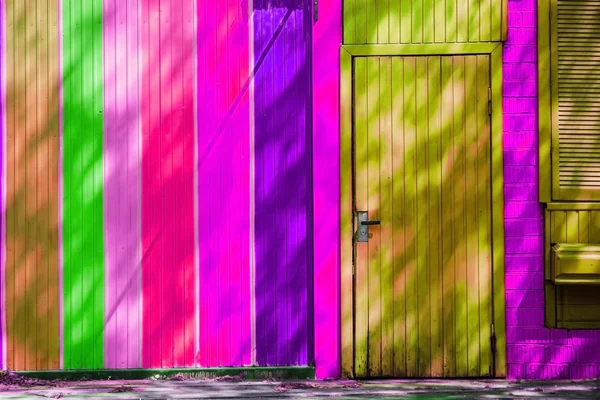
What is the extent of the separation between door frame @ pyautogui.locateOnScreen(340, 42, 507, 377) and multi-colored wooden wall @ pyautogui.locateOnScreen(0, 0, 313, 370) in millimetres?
277

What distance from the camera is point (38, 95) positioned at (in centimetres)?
Result: 588

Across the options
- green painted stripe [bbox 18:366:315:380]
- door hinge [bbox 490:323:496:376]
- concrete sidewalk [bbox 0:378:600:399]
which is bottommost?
concrete sidewalk [bbox 0:378:600:399]

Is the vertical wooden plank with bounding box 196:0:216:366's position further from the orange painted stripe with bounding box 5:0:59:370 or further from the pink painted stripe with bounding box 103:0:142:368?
the orange painted stripe with bounding box 5:0:59:370

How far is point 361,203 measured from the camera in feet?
19.3

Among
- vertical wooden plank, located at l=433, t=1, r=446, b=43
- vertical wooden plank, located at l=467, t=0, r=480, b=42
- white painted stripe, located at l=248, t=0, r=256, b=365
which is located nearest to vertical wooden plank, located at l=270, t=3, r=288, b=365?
white painted stripe, located at l=248, t=0, r=256, b=365

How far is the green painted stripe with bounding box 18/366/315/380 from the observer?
5828 mm

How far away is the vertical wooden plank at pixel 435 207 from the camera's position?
587cm

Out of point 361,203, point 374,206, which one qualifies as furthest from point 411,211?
point 361,203

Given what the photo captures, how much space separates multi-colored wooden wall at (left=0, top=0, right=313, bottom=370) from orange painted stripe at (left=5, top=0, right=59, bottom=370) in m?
0.01

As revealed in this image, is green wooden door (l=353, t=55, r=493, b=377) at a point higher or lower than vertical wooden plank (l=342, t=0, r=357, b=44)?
lower

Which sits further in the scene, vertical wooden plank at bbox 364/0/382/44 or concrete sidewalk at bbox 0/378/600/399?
vertical wooden plank at bbox 364/0/382/44

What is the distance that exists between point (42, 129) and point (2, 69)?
1.81ft

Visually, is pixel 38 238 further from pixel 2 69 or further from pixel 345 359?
pixel 345 359

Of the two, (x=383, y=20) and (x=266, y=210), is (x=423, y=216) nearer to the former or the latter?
(x=266, y=210)
